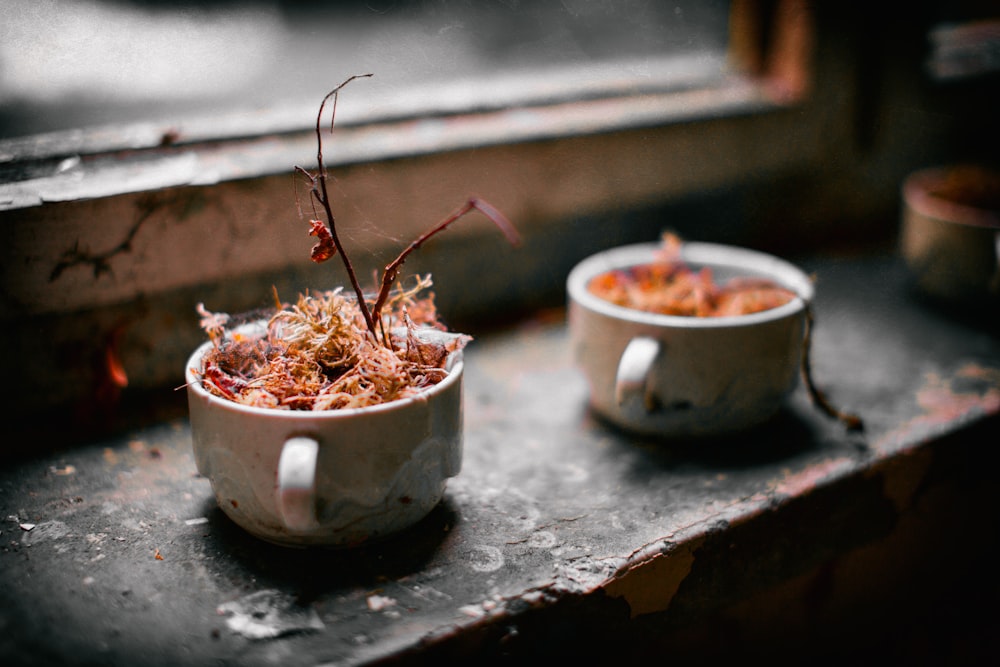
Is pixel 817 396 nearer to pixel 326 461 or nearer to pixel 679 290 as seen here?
pixel 679 290

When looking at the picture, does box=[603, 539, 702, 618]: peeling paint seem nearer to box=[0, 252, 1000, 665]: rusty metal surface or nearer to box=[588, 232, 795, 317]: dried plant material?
box=[0, 252, 1000, 665]: rusty metal surface

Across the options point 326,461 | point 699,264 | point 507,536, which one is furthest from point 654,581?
point 699,264

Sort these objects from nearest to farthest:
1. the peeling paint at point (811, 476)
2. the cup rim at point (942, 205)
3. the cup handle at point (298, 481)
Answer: the cup handle at point (298, 481), the peeling paint at point (811, 476), the cup rim at point (942, 205)

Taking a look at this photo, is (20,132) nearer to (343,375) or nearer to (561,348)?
(343,375)

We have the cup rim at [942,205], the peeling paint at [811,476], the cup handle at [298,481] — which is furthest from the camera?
the cup rim at [942,205]

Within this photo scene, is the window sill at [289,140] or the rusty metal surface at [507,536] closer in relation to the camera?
the rusty metal surface at [507,536]

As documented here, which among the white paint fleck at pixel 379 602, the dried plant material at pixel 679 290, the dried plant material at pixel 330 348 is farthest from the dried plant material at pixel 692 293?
the white paint fleck at pixel 379 602

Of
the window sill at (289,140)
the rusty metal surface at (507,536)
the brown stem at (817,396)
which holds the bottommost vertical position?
the rusty metal surface at (507,536)

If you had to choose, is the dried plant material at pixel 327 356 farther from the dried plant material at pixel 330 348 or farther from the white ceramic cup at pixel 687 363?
the white ceramic cup at pixel 687 363
